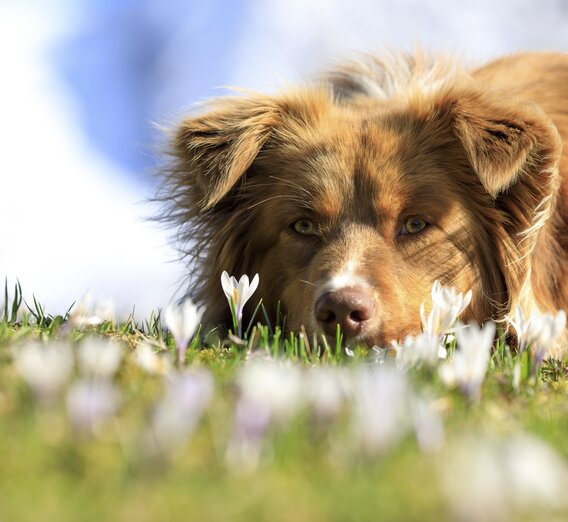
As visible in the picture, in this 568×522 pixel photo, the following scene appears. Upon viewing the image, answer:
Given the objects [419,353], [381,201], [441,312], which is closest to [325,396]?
[419,353]

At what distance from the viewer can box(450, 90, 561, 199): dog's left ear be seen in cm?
454

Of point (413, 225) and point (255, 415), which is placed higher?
point (255, 415)

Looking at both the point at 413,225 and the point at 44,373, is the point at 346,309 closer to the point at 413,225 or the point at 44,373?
the point at 413,225

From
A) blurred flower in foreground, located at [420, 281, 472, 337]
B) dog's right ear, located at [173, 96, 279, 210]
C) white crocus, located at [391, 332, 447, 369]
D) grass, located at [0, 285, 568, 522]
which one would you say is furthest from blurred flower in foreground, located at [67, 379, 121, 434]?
dog's right ear, located at [173, 96, 279, 210]

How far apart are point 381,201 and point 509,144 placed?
0.77 metres

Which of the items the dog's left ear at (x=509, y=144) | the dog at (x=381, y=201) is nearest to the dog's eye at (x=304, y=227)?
the dog at (x=381, y=201)

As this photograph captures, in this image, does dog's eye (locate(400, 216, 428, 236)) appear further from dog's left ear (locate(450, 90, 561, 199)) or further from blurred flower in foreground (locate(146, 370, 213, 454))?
blurred flower in foreground (locate(146, 370, 213, 454))

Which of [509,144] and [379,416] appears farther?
[509,144]

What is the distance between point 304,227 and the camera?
492 centimetres

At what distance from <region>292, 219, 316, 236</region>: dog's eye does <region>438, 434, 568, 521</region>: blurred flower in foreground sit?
134 inches

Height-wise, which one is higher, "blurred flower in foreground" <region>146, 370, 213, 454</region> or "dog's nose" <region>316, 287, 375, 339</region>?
"blurred flower in foreground" <region>146, 370, 213, 454</region>

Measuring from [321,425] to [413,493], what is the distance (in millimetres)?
408

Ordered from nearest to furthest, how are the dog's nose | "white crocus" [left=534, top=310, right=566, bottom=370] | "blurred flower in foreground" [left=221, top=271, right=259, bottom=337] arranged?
1. "white crocus" [left=534, top=310, right=566, bottom=370]
2. "blurred flower in foreground" [left=221, top=271, right=259, bottom=337]
3. the dog's nose

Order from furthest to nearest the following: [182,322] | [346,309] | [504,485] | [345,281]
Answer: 1. [345,281]
2. [346,309]
3. [182,322]
4. [504,485]
